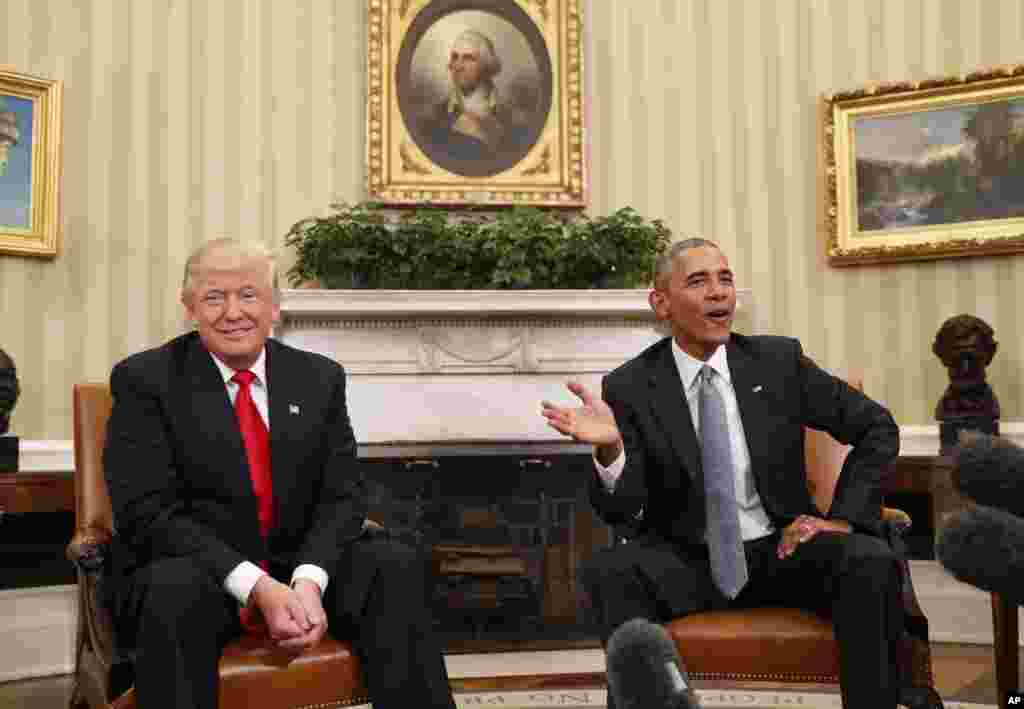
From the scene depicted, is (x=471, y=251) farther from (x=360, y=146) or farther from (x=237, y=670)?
(x=237, y=670)

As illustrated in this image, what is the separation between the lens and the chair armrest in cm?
252

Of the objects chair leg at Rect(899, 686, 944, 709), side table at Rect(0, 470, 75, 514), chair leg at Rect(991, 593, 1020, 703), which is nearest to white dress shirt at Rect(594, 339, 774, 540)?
chair leg at Rect(899, 686, 944, 709)

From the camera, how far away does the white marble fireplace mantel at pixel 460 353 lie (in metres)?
4.69

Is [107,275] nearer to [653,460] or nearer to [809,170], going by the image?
[653,460]

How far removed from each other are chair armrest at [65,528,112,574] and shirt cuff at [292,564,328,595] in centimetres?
51

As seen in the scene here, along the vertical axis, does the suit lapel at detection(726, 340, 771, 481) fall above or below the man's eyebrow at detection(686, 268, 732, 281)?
below

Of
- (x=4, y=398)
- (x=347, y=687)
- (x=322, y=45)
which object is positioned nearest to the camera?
(x=347, y=687)

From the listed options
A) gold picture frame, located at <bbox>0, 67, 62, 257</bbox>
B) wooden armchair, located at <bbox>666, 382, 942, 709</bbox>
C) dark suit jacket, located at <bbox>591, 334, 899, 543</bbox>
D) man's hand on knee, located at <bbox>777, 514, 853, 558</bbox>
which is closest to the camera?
wooden armchair, located at <bbox>666, 382, 942, 709</bbox>

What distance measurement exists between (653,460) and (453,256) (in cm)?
216

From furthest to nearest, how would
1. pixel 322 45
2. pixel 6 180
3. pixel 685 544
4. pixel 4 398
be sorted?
pixel 322 45 → pixel 6 180 → pixel 4 398 → pixel 685 544

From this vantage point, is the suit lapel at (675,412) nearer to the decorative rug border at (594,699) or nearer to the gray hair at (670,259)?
the gray hair at (670,259)

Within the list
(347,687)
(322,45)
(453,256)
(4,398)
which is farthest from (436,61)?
(347,687)

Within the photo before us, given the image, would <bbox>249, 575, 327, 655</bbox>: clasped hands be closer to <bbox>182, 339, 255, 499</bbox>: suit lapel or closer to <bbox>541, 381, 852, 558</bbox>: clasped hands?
<bbox>182, 339, 255, 499</bbox>: suit lapel

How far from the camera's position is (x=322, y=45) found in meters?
5.22
